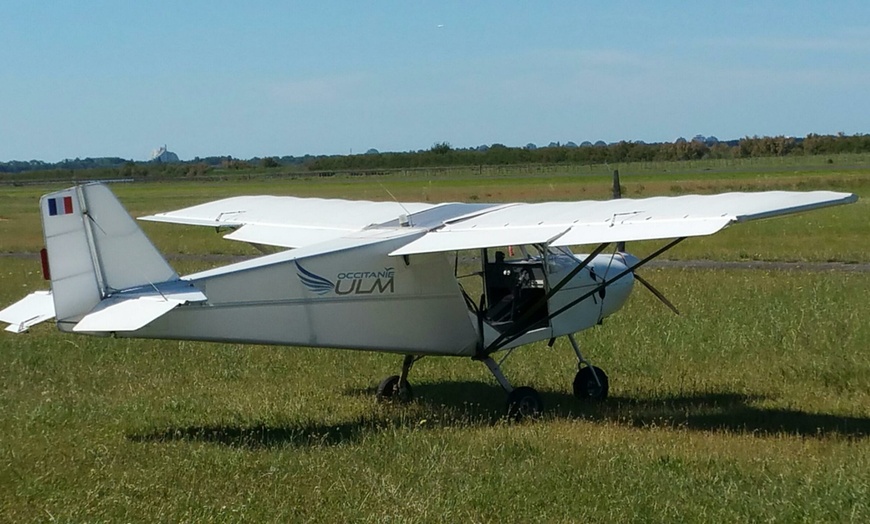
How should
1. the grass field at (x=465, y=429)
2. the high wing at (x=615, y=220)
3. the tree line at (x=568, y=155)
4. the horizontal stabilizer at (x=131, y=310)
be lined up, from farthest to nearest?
1. the tree line at (x=568, y=155)
2. the high wing at (x=615, y=220)
3. the horizontal stabilizer at (x=131, y=310)
4. the grass field at (x=465, y=429)

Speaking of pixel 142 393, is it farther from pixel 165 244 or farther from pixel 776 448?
pixel 165 244

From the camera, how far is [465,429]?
31.2 feet

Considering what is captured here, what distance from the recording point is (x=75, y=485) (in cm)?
745

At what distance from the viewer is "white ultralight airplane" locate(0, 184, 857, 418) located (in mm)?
8422

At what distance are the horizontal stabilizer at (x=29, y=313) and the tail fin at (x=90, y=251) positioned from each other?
520mm

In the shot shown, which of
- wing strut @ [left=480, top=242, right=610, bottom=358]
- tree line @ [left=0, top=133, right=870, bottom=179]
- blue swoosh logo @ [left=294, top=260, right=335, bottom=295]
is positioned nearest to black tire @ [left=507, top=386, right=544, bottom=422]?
wing strut @ [left=480, top=242, right=610, bottom=358]

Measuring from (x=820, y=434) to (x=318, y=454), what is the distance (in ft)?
14.3

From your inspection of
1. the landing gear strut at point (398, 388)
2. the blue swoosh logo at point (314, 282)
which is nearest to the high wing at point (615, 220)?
the blue swoosh logo at point (314, 282)

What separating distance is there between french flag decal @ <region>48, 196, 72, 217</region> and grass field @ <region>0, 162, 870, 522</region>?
1.86 m

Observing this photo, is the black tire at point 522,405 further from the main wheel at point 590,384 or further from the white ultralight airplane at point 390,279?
the main wheel at point 590,384

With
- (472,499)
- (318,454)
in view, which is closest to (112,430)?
Answer: (318,454)

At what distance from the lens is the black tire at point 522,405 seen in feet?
33.3

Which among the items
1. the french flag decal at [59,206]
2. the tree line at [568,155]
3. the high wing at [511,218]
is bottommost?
the tree line at [568,155]

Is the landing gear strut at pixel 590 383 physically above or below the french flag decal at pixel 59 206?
below
